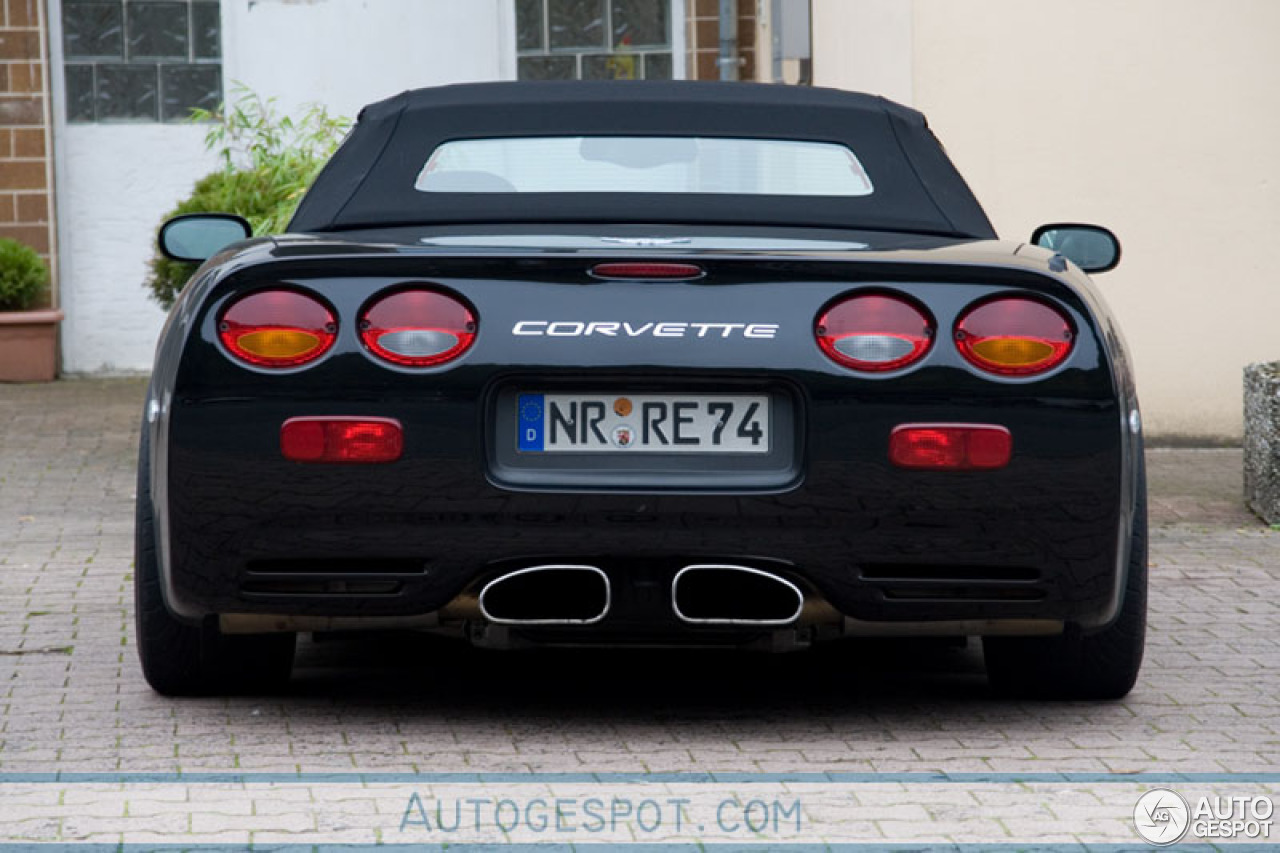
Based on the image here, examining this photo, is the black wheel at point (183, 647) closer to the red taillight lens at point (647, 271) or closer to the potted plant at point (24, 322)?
the red taillight lens at point (647, 271)

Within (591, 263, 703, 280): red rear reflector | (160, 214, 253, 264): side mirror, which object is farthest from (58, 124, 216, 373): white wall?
(591, 263, 703, 280): red rear reflector

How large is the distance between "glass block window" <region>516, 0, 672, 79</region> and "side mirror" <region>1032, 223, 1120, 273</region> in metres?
9.95

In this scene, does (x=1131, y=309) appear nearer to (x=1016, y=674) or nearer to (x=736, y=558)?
(x=1016, y=674)

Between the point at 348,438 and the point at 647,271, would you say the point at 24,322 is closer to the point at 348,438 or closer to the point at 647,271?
the point at 348,438

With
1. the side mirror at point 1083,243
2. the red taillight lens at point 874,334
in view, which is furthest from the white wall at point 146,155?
the red taillight lens at point 874,334

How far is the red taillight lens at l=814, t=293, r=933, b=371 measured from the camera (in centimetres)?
446

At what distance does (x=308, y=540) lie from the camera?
4.49 m

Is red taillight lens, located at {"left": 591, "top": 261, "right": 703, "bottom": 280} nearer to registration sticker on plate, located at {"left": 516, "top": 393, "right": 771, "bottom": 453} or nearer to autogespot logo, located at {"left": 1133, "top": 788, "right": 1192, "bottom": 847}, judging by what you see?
registration sticker on plate, located at {"left": 516, "top": 393, "right": 771, "bottom": 453}

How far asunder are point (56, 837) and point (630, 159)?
7.16 feet

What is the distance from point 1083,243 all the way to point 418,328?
6.48 ft

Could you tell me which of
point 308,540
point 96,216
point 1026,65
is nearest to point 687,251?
point 308,540

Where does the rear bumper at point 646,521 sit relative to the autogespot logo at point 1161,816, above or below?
above

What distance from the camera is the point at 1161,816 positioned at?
404 cm

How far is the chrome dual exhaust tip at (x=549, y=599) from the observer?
4.54 m
